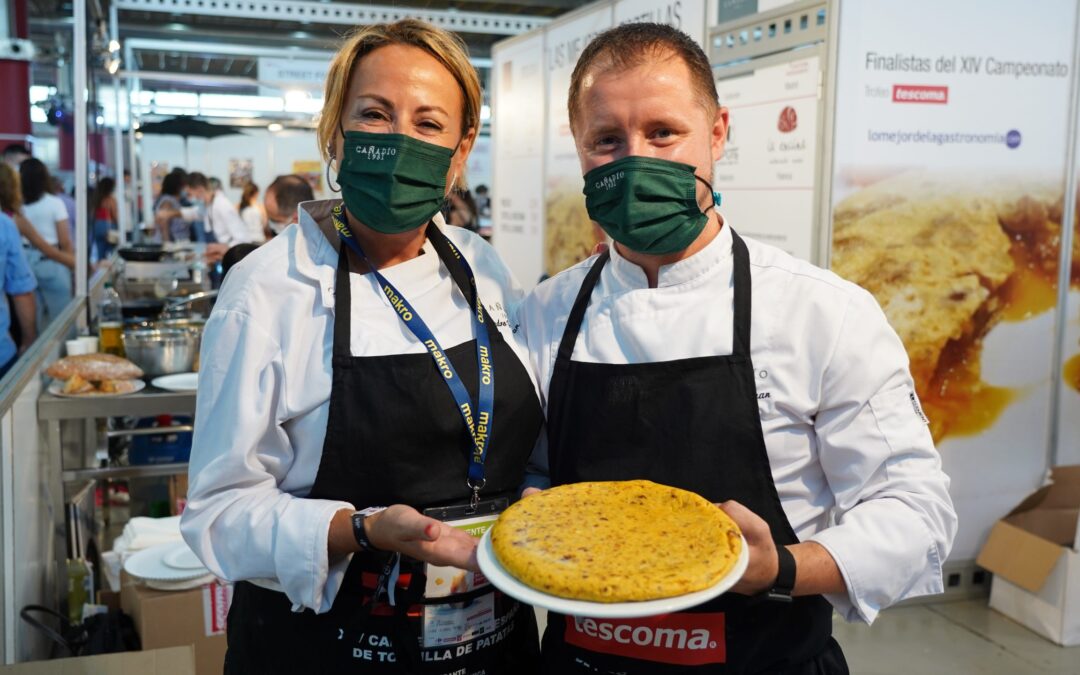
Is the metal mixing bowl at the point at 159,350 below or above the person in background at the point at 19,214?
below

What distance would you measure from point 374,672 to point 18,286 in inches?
170

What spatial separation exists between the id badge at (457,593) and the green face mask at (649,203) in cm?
54

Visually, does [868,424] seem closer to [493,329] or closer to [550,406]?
[550,406]

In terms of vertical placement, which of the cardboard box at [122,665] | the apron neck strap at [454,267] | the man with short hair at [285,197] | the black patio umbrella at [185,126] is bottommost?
the cardboard box at [122,665]

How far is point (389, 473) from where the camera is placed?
1.56 m

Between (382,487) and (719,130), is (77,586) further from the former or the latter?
(719,130)

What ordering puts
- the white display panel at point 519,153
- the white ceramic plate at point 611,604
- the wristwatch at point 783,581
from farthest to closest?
1. the white display panel at point 519,153
2. the wristwatch at point 783,581
3. the white ceramic plate at point 611,604

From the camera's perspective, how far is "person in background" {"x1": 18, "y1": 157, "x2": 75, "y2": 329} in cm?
605

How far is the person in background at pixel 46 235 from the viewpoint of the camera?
6.05 meters

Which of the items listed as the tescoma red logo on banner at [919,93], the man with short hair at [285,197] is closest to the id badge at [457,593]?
the tescoma red logo on banner at [919,93]

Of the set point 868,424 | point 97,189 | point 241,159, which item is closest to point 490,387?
point 868,424

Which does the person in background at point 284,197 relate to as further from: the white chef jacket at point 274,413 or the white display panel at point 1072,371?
the white chef jacket at point 274,413

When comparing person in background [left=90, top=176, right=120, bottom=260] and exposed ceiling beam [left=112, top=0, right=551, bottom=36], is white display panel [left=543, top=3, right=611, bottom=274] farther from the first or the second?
person in background [left=90, top=176, right=120, bottom=260]

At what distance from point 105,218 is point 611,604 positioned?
35.3 ft
